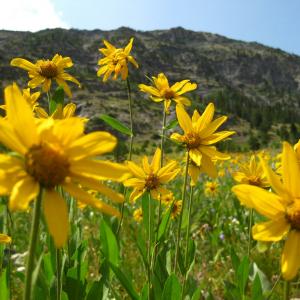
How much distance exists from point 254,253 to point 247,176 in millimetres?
1771

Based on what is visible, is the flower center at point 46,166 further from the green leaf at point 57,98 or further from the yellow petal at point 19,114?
the green leaf at point 57,98

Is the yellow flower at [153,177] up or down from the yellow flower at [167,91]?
down

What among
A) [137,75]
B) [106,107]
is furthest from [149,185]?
[137,75]

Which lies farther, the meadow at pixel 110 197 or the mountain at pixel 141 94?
the mountain at pixel 141 94

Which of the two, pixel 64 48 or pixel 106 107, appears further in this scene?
pixel 64 48

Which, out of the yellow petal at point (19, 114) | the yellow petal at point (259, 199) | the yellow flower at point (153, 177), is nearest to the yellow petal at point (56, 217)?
the yellow petal at point (19, 114)

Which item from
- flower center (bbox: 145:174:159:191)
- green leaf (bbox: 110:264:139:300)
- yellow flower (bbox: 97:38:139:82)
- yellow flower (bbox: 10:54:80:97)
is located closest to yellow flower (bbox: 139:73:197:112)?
yellow flower (bbox: 97:38:139:82)

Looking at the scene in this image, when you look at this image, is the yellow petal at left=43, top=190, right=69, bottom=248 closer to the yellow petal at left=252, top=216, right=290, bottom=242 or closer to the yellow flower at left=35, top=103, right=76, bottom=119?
the yellow petal at left=252, top=216, right=290, bottom=242

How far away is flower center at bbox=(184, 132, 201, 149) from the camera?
264 cm

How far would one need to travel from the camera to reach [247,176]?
3.02 metres

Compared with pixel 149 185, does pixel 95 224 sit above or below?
below

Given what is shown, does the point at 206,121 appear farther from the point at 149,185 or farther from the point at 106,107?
the point at 106,107

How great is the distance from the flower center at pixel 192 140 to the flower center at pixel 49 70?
4.23 ft

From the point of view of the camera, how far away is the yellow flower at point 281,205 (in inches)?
53.0
